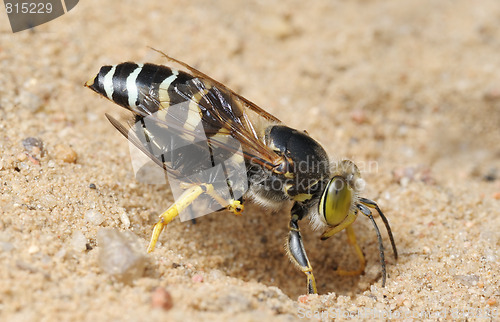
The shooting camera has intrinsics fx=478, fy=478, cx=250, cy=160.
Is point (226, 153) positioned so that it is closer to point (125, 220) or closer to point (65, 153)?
point (125, 220)

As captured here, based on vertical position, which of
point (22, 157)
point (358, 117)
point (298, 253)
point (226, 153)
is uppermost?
point (22, 157)

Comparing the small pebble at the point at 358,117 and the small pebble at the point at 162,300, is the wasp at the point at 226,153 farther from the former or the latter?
the small pebble at the point at 358,117

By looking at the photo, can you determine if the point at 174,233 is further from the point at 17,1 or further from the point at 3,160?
the point at 17,1

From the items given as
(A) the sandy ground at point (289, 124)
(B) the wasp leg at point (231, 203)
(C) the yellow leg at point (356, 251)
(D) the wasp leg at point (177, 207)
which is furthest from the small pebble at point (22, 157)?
(C) the yellow leg at point (356, 251)

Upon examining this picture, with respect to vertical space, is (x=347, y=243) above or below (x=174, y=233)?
below

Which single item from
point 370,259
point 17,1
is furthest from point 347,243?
point 17,1

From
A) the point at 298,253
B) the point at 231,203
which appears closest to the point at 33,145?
the point at 231,203
